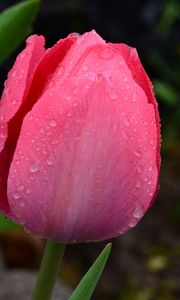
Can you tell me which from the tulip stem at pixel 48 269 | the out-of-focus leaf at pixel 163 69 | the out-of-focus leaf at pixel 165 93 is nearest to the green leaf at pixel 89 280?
the tulip stem at pixel 48 269

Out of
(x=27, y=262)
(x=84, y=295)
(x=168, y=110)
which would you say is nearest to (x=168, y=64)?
(x=168, y=110)

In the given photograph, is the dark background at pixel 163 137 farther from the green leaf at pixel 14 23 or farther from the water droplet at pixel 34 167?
the water droplet at pixel 34 167

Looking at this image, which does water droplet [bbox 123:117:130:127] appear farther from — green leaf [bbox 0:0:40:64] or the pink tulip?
green leaf [bbox 0:0:40:64]

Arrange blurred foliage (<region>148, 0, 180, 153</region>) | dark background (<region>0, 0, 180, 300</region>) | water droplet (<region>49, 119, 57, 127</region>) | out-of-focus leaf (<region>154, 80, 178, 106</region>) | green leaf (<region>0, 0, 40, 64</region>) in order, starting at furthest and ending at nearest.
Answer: blurred foliage (<region>148, 0, 180, 153</region>) → out-of-focus leaf (<region>154, 80, 178, 106</region>) → dark background (<region>0, 0, 180, 300</region>) → green leaf (<region>0, 0, 40, 64</region>) → water droplet (<region>49, 119, 57, 127</region>)

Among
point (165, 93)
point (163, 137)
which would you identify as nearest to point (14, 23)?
point (165, 93)

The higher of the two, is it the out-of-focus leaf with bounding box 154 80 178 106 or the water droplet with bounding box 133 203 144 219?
the water droplet with bounding box 133 203 144 219

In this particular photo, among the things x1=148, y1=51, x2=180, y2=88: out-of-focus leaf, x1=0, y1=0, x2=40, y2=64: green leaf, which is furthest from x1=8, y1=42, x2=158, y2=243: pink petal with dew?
x1=148, y1=51, x2=180, y2=88: out-of-focus leaf
